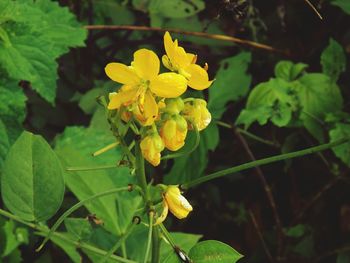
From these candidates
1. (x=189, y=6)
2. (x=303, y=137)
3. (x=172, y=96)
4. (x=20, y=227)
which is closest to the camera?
(x=172, y=96)

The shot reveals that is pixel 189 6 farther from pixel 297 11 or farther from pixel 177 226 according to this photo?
pixel 177 226

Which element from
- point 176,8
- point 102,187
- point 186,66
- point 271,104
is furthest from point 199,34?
point 186,66

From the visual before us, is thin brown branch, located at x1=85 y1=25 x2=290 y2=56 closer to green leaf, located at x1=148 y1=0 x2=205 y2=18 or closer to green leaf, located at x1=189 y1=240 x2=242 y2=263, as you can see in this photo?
green leaf, located at x1=148 y1=0 x2=205 y2=18

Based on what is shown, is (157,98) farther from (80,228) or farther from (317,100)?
(317,100)

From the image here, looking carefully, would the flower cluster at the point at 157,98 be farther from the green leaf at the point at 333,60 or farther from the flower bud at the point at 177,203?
the green leaf at the point at 333,60

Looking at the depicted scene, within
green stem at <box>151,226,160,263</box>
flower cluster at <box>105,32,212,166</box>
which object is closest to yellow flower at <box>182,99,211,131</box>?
flower cluster at <box>105,32,212,166</box>

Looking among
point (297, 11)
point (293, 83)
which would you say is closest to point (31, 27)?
point (293, 83)
